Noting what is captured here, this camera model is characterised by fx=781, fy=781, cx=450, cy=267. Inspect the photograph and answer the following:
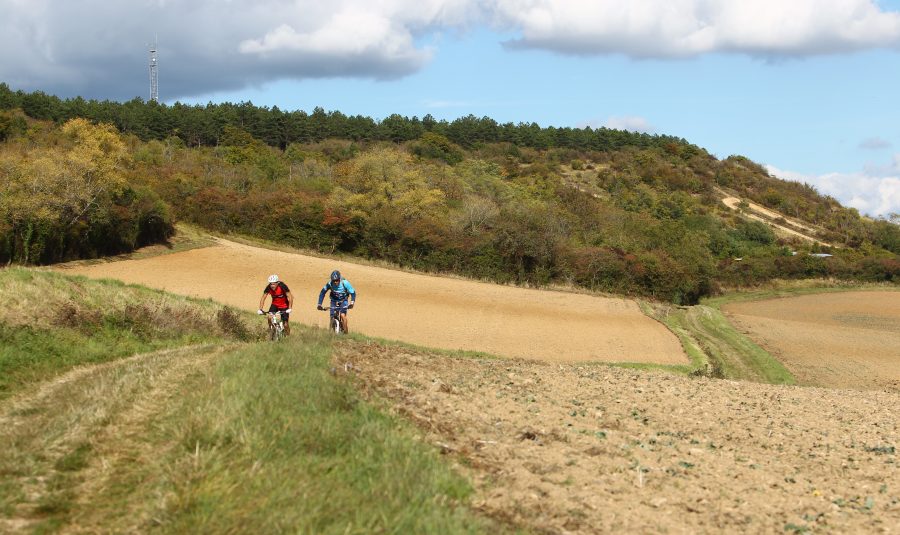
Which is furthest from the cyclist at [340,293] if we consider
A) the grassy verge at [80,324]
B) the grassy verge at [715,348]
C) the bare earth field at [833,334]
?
the bare earth field at [833,334]

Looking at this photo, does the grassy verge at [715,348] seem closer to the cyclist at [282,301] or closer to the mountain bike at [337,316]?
the mountain bike at [337,316]

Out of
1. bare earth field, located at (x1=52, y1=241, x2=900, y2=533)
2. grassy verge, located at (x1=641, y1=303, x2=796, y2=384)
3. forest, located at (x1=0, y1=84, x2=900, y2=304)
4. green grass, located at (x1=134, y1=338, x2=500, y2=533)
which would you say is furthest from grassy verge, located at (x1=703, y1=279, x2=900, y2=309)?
green grass, located at (x1=134, y1=338, x2=500, y2=533)

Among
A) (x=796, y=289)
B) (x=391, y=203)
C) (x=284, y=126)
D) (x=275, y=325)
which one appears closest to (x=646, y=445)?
(x=275, y=325)

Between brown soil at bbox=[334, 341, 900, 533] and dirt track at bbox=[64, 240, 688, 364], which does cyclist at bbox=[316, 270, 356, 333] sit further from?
dirt track at bbox=[64, 240, 688, 364]

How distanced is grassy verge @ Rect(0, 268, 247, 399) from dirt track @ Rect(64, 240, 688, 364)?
10.7m

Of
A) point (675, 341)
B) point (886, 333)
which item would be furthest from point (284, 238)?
point (886, 333)

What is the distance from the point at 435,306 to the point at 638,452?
34.5 metres

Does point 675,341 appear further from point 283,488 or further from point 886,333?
point 283,488

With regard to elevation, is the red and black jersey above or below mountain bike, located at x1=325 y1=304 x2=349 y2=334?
above

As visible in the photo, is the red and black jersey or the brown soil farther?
the red and black jersey

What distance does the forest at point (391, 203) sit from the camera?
48.1 m

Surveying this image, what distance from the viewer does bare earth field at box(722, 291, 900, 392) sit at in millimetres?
34344

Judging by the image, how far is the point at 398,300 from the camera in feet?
147

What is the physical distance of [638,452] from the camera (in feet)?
32.5
